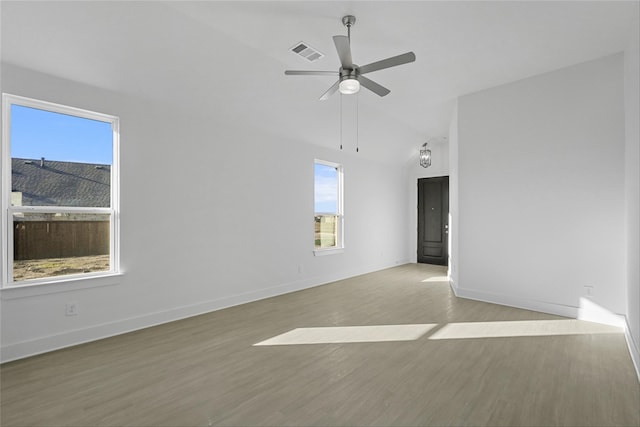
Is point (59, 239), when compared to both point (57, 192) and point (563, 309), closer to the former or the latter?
point (57, 192)

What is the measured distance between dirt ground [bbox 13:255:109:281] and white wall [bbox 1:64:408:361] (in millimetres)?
183

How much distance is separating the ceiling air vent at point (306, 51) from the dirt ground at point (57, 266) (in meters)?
3.08

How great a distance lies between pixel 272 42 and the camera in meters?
3.38

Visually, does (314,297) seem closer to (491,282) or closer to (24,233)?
(491,282)

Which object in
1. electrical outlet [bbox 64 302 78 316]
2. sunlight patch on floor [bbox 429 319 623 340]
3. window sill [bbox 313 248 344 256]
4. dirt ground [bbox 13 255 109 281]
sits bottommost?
sunlight patch on floor [bbox 429 319 623 340]

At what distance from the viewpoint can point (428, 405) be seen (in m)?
2.13

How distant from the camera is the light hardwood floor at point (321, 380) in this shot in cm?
201


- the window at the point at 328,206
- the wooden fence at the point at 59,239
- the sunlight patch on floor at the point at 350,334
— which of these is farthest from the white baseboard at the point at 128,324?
the sunlight patch on floor at the point at 350,334

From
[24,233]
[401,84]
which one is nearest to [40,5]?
[24,233]

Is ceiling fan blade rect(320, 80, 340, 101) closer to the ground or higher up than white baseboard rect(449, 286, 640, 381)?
higher up

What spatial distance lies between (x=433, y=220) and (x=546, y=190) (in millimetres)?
4115

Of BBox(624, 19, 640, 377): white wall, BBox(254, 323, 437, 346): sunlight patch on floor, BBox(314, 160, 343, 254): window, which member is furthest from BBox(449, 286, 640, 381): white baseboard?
BBox(314, 160, 343, 254): window

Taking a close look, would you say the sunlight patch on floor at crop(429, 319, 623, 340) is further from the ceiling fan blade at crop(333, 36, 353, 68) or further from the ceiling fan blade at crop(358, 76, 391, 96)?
the ceiling fan blade at crop(333, 36, 353, 68)

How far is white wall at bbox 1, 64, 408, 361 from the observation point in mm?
2955
